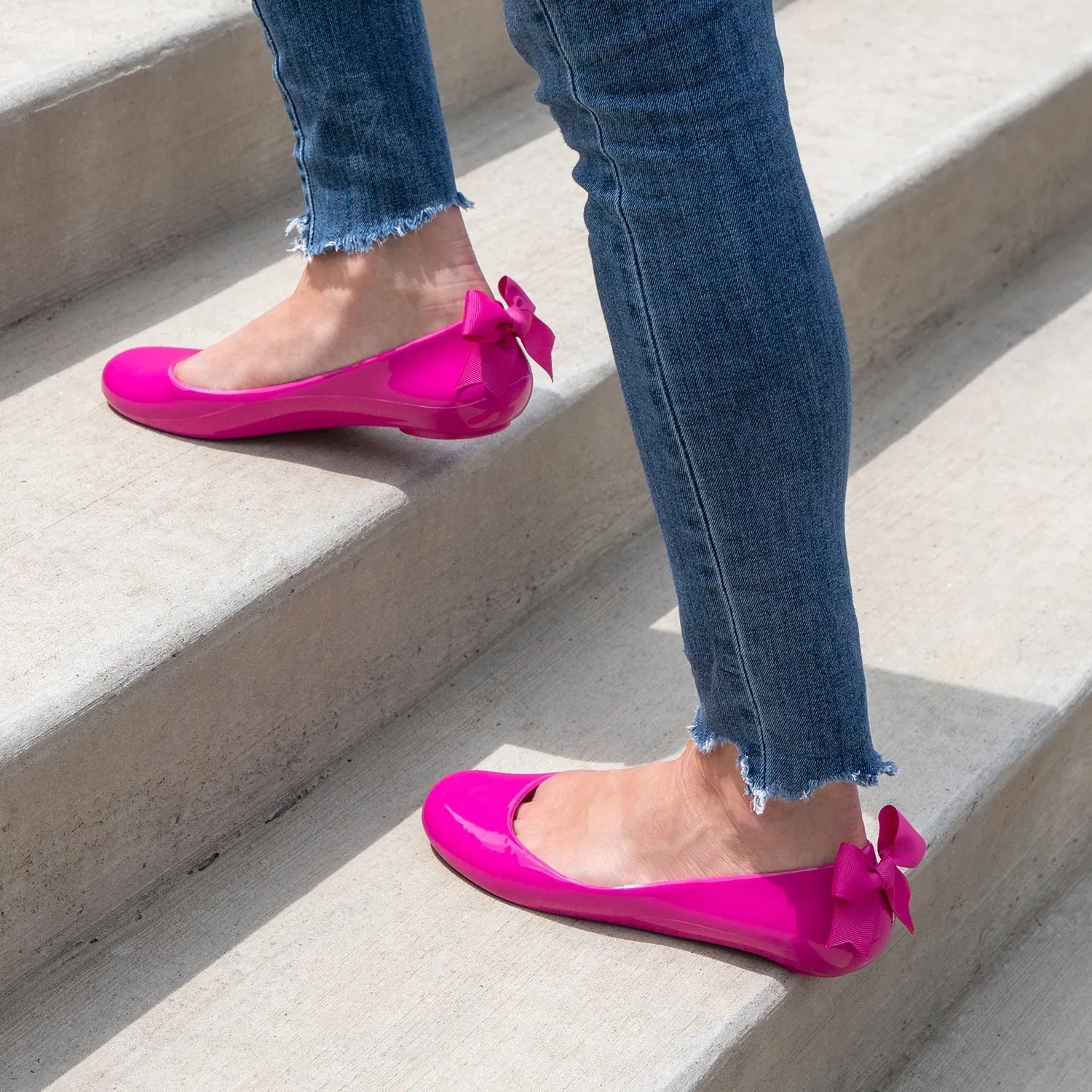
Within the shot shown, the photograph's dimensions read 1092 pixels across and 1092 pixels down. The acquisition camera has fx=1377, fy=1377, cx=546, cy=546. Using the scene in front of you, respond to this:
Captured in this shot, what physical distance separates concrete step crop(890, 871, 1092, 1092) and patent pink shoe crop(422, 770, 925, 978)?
10.6 inches

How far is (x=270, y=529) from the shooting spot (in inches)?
42.1

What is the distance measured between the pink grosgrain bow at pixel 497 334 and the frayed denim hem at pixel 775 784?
33 cm

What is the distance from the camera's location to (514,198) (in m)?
1.54

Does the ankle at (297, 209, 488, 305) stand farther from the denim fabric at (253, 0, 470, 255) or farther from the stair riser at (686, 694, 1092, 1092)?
the stair riser at (686, 694, 1092, 1092)

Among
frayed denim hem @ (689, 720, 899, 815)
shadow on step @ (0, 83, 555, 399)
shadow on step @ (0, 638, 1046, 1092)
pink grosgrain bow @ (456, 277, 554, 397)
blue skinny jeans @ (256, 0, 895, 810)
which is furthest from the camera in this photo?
shadow on step @ (0, 83, 555, 399)

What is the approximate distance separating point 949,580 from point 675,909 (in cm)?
52

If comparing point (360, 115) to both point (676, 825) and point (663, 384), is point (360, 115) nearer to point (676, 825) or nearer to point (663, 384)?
point (663, 384)

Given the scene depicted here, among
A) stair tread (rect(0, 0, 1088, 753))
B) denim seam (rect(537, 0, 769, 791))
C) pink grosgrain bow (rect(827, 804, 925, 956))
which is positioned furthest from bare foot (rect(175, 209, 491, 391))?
pink grosgrain bow (rect(827, 804, 925, 956))

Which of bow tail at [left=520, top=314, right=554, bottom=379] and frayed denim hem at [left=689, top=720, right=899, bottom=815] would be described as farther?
bow tail at [left=520, top=314, right=554, bottom=379]

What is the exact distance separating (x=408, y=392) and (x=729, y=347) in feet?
1.43

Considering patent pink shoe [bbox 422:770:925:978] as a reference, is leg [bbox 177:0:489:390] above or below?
above

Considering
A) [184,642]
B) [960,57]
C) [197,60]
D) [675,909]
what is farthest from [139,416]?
[960,57]

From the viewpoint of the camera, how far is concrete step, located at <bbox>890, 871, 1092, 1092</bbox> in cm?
110

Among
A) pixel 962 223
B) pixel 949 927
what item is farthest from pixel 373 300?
pixel 962 223
